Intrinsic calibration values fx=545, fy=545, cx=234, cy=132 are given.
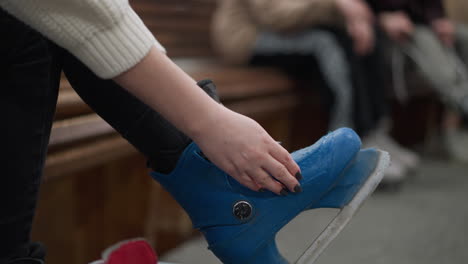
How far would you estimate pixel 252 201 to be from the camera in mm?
631

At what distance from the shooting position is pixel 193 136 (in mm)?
530

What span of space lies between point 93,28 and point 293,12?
4.08 feet

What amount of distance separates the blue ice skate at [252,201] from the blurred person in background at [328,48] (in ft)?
3.20

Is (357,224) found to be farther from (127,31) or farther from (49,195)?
(127,31)

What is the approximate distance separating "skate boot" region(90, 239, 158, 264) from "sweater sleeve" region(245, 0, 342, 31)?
1.11m

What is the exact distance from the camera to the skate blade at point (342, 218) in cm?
65

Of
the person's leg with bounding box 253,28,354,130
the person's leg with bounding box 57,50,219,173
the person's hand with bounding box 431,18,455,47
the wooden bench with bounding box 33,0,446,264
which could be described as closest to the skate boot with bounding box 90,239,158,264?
the person's leg with bounding box 57,50,219,173

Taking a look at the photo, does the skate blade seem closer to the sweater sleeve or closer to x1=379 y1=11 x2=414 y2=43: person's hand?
the sweater sleeve

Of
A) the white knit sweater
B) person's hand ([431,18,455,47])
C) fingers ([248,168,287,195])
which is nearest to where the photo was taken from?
the white knit sweater

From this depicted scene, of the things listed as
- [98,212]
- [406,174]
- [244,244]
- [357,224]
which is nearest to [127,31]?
[244,244]

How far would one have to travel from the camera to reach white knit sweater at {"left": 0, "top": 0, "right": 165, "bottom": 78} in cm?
45

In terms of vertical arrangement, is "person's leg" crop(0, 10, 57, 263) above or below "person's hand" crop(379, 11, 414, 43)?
above

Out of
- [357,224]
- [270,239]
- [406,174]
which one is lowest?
[406,174]

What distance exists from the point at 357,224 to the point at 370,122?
359 mm
